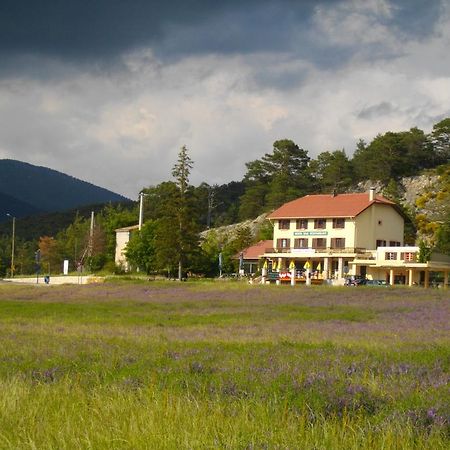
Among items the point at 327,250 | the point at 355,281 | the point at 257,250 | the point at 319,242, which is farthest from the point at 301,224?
the point at 355,281

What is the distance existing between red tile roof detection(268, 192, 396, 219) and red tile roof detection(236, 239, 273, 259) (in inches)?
352

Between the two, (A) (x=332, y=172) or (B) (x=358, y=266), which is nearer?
(B) (x=358, y=266)

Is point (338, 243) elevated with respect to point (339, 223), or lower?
lower

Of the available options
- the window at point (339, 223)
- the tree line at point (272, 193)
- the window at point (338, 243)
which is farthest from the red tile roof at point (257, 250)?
the window at point (339, 223)

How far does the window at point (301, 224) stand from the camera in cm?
8738

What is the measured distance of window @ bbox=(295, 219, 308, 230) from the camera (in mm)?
87375

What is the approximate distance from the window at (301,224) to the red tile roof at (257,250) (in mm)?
9525

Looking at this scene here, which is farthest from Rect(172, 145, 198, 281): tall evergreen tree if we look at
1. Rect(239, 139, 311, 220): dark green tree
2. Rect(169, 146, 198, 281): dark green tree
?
Rect(239, 139, 311, 220): dark green tree

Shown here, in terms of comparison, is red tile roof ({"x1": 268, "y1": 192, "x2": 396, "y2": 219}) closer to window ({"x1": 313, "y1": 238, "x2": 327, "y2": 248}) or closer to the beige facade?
the beige facade

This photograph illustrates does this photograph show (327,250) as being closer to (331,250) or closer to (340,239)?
(331,250)

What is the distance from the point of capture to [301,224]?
288 feet

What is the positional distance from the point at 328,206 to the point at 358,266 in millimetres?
8795

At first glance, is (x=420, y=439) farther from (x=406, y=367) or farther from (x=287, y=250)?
(x=287, y=250)

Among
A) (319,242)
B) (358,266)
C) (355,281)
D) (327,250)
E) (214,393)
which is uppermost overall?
(319,242)
